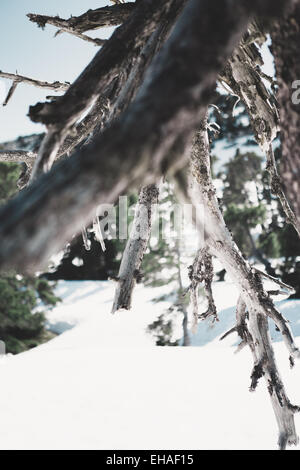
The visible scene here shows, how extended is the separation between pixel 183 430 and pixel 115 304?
6.53ft

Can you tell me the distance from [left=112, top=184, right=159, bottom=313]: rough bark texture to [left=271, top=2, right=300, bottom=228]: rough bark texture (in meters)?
1.23

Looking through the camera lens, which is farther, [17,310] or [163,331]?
[17,310]

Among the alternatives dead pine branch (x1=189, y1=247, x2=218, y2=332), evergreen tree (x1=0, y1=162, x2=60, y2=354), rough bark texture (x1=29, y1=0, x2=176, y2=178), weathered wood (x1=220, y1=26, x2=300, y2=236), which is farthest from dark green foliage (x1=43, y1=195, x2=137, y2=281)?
rough bark texture (x1=29, y1=0, x2=176, y2=178)

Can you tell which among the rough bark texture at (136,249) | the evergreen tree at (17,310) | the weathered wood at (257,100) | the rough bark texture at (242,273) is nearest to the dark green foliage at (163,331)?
the evergreen tree at (17,310)

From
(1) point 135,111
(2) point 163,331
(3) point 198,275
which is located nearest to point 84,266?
(2) point 163,331

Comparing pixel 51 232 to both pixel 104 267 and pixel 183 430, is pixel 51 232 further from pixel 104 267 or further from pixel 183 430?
pixel 104 267

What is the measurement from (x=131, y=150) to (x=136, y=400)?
13.1 ft

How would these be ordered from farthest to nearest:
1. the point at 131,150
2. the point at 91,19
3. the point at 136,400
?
the point at 136,400 < the point at 91,19 < the point at 131,150

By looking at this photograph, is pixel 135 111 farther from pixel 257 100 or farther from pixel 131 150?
pixel 257 100

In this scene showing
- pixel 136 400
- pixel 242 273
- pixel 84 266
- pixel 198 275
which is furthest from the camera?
pixel 84 266

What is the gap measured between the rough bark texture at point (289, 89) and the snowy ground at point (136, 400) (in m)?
2.64

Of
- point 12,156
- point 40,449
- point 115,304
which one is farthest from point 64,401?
point 12,156

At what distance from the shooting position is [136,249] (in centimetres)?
262

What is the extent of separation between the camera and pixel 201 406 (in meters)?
3.95
